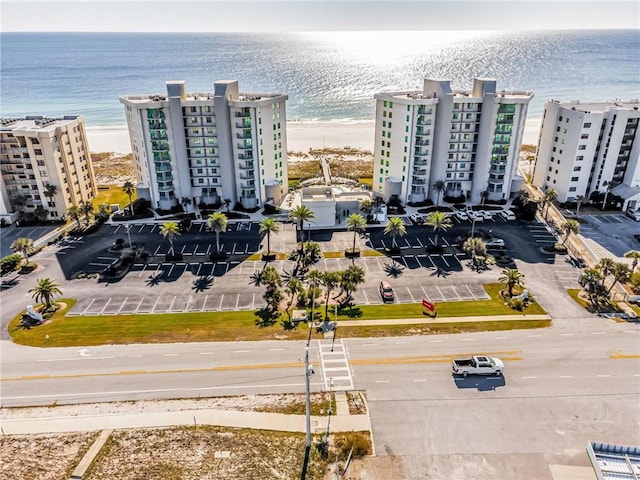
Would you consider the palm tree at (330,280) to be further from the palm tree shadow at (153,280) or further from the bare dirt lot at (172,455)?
the palm tree shadow at (153,280)

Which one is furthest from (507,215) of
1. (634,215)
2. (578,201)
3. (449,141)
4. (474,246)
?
(634,215)

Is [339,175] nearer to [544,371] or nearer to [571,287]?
[571,287]

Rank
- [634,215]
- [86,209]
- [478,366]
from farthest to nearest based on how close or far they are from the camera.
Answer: [634,215] < [86,209] < [478,366]

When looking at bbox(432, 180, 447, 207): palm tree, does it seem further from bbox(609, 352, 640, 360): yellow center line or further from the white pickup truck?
the white pickup truck

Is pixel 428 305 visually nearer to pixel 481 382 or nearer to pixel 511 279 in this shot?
pixel 511 279

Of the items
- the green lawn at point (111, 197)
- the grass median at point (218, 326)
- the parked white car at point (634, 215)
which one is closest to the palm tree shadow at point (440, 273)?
the grass median at point (218, 326)

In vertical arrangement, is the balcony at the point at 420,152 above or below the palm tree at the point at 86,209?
above

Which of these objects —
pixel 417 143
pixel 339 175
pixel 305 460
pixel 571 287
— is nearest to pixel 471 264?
pixel 571 287
